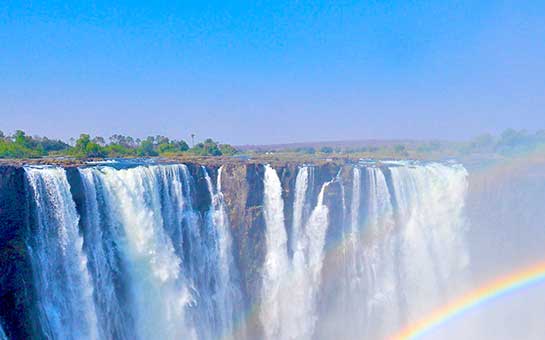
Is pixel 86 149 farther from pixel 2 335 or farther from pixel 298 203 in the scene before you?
pixel 2 335

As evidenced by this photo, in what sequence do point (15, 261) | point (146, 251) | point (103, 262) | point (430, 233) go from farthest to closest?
1. point (430, 233)
2. point (146, 251)
3. point (103, 262)
4. point (15, 261)

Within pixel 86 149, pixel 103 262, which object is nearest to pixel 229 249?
pixel 103 262

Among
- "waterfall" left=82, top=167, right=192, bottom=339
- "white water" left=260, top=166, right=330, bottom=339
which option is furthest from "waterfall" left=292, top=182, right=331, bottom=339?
"waterfall" left=82, top=167, right=192, bottom=339

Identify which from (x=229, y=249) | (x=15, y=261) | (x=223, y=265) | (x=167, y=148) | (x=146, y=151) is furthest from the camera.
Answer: (x=167, y=148)

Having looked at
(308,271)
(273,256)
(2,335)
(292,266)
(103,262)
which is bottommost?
(308,271)

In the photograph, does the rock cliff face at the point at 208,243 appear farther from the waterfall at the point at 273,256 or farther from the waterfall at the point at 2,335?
the waterfall at the point at 2,335

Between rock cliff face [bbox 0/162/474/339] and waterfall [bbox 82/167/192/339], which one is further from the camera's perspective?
waterfall [bbox 82/167/192/339]

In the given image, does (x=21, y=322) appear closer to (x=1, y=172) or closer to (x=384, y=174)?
(x=1, y=172)

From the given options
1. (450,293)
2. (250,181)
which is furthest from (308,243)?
(450,293)

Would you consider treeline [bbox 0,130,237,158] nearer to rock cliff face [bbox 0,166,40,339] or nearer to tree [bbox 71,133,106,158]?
tree [bbox 71,133,106,158]
